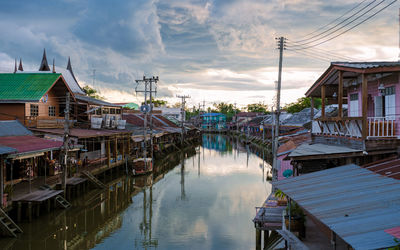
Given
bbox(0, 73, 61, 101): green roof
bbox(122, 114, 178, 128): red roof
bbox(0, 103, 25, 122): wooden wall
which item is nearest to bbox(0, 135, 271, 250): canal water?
bbox(0, 103, 25, 122): wooden wall

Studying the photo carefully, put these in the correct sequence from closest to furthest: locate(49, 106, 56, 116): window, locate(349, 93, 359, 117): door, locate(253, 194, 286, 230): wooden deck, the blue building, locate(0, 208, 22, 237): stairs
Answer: locate(253, 194, 286, 230): wooden deck < locate(0, 208, 22, 237): stairs < locate(349, 93, 359, 117): door < locate(49, 106, 56, 116): window < the blue building

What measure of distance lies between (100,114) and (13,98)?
1054cm

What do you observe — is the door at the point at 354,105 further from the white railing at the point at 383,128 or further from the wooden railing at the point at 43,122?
the wooden railing at the point at 43,122

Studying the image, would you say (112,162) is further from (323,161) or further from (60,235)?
(323,161)

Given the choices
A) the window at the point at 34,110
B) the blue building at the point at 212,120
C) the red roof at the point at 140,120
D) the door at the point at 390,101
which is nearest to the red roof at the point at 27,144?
the window at the point at 34,110

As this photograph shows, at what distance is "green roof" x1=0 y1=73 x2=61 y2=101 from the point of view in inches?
988

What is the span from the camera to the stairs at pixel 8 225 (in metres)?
14.0

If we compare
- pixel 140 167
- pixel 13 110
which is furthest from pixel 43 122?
pixel 140 167

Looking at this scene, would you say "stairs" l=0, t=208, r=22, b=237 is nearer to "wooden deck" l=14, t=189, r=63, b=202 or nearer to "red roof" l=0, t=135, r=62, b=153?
"wooden deck" l=14, t=189, r=63, b=202

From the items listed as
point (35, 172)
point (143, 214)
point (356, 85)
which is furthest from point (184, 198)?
point (356, 85)

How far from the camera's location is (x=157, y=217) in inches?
757

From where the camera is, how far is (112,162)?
3025 centimetres

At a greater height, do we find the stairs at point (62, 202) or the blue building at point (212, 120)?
the blue building at point (212, 120)

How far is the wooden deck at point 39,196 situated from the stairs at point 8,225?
1.57 metres
